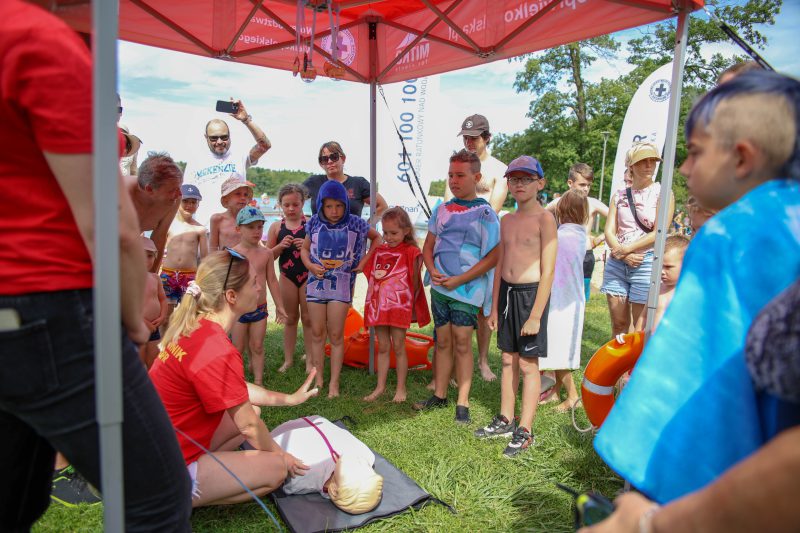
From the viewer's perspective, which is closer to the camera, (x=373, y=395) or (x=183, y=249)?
(x=373, y=395)

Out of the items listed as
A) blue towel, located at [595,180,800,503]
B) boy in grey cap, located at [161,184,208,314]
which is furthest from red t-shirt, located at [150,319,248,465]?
boy in grey cap, located at [161,184,208,314]

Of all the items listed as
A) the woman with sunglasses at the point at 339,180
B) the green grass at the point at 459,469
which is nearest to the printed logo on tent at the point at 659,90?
the woman with sunglasses at the point at 339,180

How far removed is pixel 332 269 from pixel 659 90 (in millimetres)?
8824

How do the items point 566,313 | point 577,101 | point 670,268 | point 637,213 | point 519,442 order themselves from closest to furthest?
1. point 670,268
2. point 519,442
3. point 566,313
4. point 637,213
5. point 577,101

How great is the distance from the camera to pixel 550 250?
3.51 metres

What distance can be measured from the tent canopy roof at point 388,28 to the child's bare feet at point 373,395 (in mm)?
2841

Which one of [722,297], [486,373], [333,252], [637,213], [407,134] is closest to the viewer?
[722,297]

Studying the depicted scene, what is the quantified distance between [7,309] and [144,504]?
1.90ft

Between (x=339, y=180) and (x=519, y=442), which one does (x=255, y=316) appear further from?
(x=519, y=442)

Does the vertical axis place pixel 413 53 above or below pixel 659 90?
below

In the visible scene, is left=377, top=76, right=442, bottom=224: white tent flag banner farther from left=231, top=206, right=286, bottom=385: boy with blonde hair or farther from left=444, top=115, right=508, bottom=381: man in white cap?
left=231, top=206, right=286, bottom=385: boy with blonde hair

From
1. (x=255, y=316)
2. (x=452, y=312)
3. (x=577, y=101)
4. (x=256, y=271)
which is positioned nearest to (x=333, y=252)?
(x=256, y=271)

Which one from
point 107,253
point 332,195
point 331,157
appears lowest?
point 107,253

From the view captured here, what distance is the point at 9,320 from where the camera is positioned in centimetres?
111
